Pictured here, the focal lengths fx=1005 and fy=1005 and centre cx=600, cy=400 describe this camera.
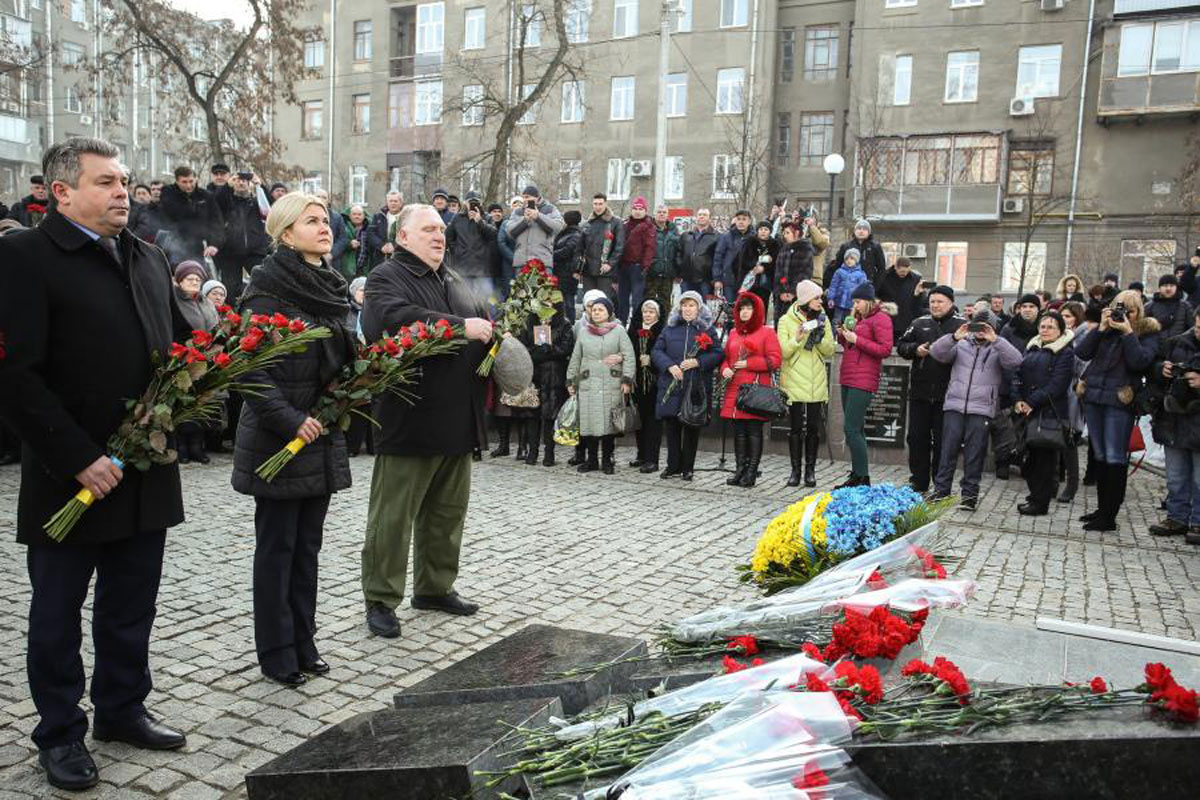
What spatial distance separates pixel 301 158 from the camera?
4869 centimetres

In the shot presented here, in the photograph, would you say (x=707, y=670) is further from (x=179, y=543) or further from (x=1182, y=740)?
(x=179, y=543)

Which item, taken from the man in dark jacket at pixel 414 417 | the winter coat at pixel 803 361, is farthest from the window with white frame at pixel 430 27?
the man in dark jacket at pixel 414 417

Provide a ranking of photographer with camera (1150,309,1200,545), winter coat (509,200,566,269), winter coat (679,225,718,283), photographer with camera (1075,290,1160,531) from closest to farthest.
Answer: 1. photographer with camera (1150,309,1200,545)
2. photographer with camera (1075,290,1160,531)
3. winter coat (509,200,566,269)
4. winter coat (679,225,718,283)

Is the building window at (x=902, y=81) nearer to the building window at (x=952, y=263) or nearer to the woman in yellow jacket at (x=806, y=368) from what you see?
the building window at (x=952, y=263)

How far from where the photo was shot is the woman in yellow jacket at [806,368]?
37.5ft

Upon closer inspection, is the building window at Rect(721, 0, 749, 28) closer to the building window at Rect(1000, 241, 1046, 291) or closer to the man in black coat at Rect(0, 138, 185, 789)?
the building window at Rect(1000, 241, 1046, 291)

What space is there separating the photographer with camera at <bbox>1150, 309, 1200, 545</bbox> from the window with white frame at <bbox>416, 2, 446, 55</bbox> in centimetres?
3993

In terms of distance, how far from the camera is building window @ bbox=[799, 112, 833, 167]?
38.7 metres

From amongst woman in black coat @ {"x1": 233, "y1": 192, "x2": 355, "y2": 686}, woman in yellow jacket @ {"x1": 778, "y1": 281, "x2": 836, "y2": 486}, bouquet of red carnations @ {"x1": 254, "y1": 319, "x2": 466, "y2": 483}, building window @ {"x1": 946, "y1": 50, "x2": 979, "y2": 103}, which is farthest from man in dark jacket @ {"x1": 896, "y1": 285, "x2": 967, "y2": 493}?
building window @ {"x1": 946, "y1": 50, "x2": 979, "y2": 103}

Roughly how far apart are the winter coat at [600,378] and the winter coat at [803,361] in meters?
1.81

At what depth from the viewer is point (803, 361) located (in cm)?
1154

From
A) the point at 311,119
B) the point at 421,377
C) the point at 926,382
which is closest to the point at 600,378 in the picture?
the point at 926,382

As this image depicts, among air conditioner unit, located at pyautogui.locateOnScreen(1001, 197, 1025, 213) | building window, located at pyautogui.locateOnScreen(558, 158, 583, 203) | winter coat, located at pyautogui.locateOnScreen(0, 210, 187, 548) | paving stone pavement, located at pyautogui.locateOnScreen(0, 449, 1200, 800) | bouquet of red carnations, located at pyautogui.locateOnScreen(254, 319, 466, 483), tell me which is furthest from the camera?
building window, located at pyautogui.locateOnScreen(558, 158, 583, 203)

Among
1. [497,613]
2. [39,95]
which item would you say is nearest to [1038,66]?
[497,613]
